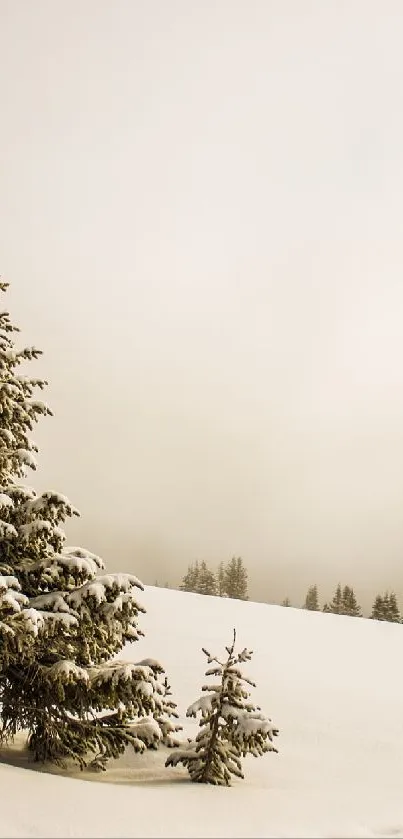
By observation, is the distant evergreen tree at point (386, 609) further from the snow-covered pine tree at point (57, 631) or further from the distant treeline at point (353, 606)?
the snow-covered pine tree at point (57, 631)

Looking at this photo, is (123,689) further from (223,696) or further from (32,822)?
(32,822)

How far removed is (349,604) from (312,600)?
16.2 m

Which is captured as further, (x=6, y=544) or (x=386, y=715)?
(x=386, y=715)

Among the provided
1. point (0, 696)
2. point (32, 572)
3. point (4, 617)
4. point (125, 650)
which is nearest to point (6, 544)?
point (32, 572)

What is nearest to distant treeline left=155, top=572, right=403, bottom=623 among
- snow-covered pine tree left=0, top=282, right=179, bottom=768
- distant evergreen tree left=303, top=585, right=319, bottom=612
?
distant evergreen tree left=303, top=585, right=319, bottom=612

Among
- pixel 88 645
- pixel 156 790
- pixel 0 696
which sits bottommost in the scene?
pixel 156 790

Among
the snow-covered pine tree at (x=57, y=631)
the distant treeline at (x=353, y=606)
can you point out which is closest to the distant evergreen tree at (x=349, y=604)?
the distant treeline at (x=353, y=606)

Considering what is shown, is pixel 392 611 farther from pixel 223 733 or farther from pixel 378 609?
pixel 223 733

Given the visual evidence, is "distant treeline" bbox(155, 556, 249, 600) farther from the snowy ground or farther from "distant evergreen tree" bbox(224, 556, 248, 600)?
the snowy ground

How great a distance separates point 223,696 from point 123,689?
4.82 feet

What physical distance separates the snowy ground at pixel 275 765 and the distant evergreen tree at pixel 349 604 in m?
34.0

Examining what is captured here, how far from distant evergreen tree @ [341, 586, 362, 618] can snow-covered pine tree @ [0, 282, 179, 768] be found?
214 ft

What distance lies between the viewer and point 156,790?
7.64 metres

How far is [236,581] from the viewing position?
80.3 metres
